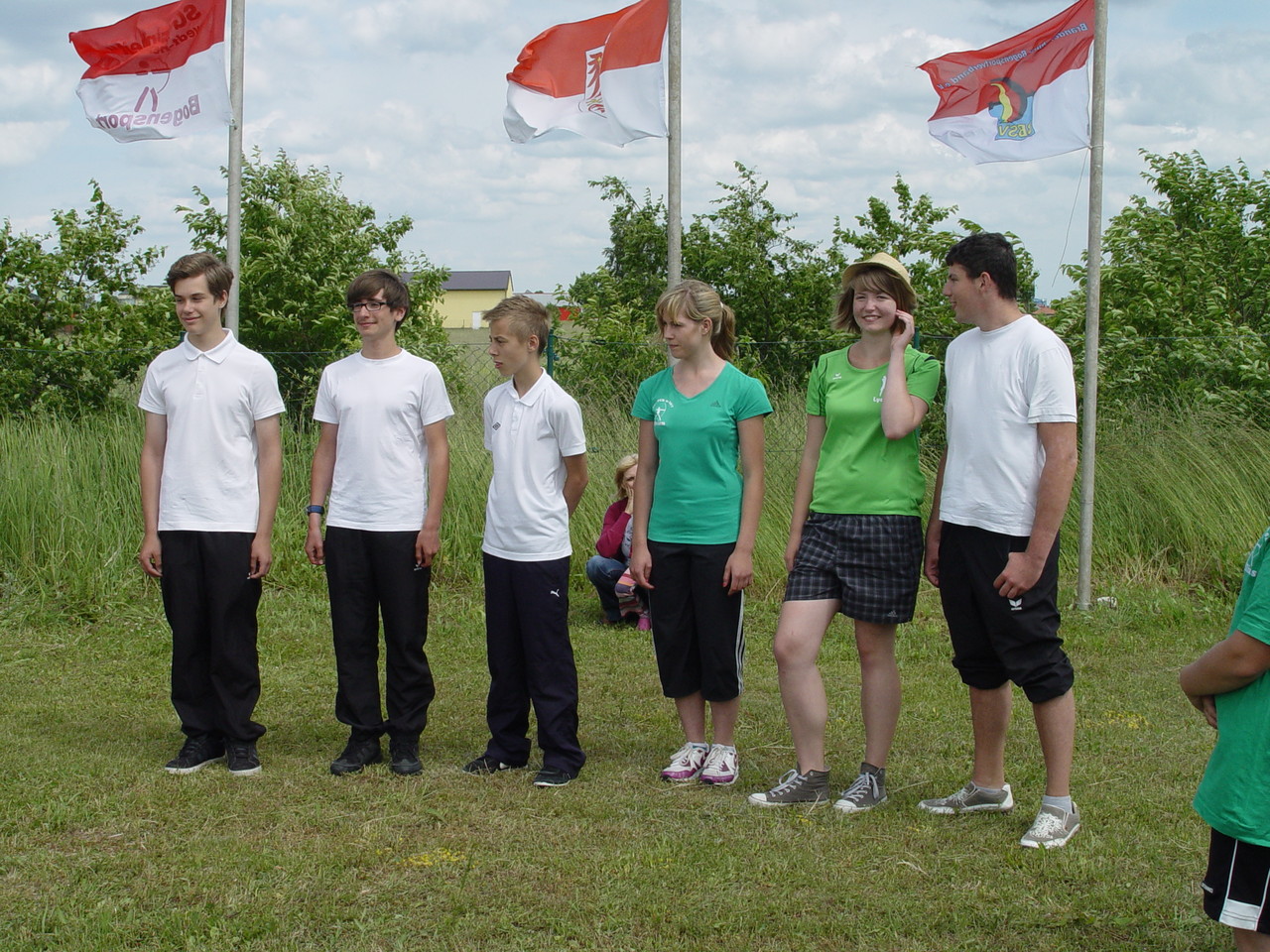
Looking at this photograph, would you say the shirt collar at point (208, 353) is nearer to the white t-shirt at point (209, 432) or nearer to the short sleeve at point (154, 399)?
the white t-shirt at point (209, 432)

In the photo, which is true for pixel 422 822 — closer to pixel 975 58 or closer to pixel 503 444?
pixel 503 444

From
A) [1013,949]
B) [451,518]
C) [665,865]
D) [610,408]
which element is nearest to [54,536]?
[451,518]

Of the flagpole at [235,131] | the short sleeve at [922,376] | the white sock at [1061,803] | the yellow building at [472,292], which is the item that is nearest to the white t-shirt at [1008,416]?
the short sleeve at [922,376]

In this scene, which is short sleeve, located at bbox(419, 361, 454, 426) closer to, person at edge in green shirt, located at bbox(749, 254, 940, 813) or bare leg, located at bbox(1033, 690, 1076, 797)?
person at edge in green shirt, located at bbox(749, 254, 940, 813)

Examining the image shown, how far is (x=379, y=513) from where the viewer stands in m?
4.61

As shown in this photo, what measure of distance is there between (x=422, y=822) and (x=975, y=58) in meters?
5.41

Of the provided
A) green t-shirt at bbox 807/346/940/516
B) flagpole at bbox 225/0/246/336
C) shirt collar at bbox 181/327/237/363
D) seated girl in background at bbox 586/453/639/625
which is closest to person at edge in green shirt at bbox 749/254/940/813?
green t-shirt at bbox 807/346/940/516

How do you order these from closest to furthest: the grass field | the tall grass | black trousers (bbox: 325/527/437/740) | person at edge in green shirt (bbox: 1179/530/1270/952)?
1. person at edge in green shirt (bbox: 1179/530/1270/952)
2. the grass field
3. black trousers (bbox: 325/527/437/740)
4. the tall grass

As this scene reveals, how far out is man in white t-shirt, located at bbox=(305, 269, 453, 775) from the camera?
4621 mm

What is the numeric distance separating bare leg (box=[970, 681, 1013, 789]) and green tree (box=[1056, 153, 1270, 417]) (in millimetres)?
6351

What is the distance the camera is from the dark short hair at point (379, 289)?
4.66 metres

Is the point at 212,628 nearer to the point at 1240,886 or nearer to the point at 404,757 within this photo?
the point at 404,757

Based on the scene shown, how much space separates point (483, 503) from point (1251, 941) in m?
6.69

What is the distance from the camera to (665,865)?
369 centimetres
